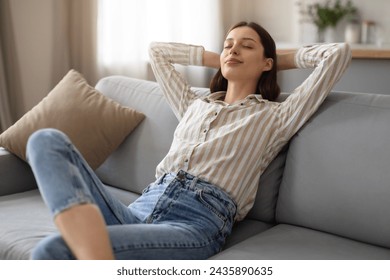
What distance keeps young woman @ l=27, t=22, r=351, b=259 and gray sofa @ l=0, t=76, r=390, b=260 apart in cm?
7

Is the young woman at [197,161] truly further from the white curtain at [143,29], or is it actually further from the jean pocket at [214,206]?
the white curtain at [143,29]

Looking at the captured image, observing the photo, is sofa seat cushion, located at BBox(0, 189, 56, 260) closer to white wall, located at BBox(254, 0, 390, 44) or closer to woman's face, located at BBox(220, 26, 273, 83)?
woman's face, located at BBox(220, 26, 273, 83)

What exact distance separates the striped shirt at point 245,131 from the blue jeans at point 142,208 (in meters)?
0.06

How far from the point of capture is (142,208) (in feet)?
5.92

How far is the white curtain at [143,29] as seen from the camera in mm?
3838

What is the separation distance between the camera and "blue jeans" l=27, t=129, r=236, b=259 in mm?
1362

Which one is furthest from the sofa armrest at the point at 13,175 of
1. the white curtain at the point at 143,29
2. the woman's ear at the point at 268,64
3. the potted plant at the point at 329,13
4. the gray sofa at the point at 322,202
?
the potted plant at the point at 329,13

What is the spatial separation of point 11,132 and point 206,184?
0.99 metres

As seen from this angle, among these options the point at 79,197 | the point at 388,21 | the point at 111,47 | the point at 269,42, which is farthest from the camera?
the point at 388,21

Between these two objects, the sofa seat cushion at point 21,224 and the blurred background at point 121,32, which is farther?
the blurred background at point 121,32

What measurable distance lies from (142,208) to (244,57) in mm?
673

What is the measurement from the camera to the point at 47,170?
140 centimetres

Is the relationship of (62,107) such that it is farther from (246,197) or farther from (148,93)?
(246,197)
